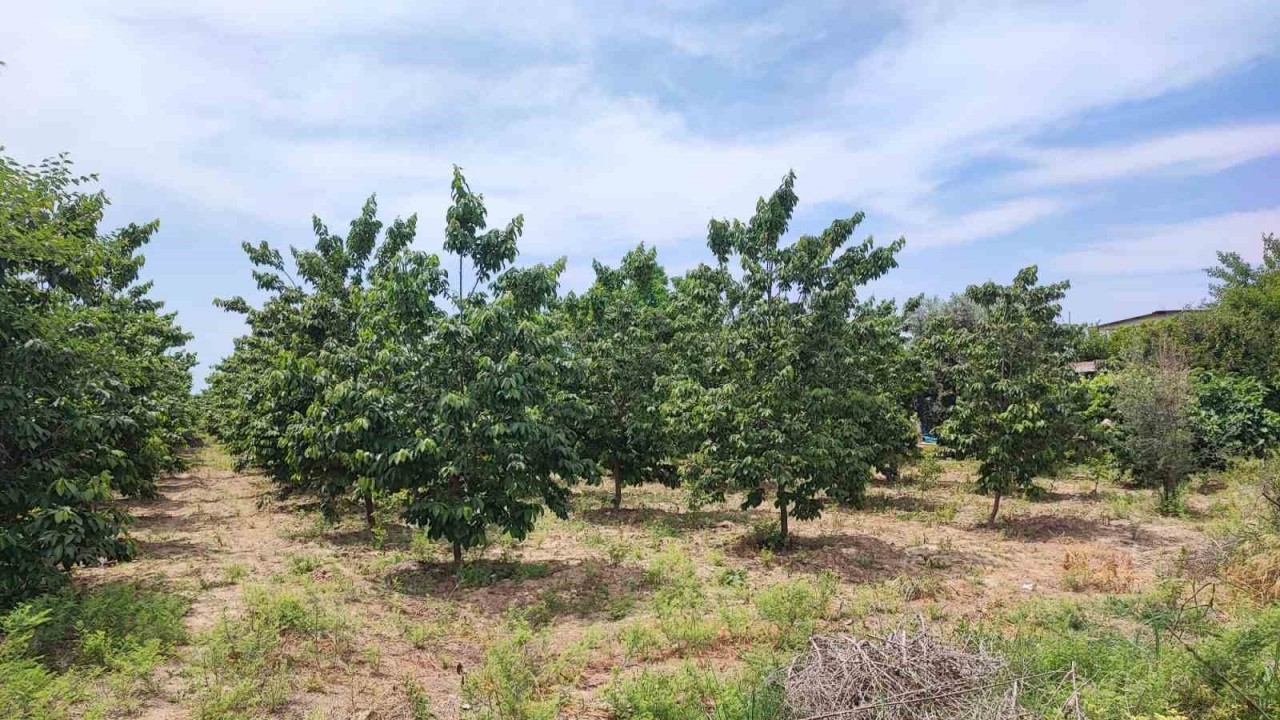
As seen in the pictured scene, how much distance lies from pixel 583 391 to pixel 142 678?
10.4 metres

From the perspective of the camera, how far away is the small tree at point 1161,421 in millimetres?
16562

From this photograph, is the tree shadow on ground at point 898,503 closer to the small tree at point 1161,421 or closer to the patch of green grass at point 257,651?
the small tree at point 1161,421

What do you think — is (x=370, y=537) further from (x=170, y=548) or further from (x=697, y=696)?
(x=697, y=696)

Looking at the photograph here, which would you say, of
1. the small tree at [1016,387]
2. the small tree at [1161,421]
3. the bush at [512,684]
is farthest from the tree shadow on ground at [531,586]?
the small tree at [1161,421]

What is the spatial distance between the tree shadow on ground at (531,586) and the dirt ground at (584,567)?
46mm

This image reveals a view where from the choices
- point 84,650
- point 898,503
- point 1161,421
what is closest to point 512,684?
point 84,650

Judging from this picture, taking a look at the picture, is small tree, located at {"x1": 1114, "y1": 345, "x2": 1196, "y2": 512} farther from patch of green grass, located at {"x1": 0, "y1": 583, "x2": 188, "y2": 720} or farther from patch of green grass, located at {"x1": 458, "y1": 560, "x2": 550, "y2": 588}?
patch of green grass, located at {"x1": 0, "y1": 583, "x2": 188, "y2": 720}

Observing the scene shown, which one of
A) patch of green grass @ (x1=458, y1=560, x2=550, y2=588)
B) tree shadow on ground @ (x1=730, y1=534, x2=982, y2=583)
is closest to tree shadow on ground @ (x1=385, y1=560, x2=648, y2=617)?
patch of green grass @ (x1=458, y1=560, x2=550, y2=588)

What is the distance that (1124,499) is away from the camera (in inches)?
725

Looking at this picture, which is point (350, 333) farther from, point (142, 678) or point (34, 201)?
point (142, 678)

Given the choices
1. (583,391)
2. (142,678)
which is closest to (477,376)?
(142,678)

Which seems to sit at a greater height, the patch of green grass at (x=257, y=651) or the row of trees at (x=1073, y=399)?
the row of trees at (x=1073, y=399)

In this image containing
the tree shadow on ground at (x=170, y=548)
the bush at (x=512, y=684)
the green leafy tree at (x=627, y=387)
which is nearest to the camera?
the bush at (x=512, y=684)

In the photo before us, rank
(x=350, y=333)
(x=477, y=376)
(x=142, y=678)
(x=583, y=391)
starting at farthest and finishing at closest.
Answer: (x=583, y=391), (x=350, y=333), (x=477, y=376), (x=142, y=678)
